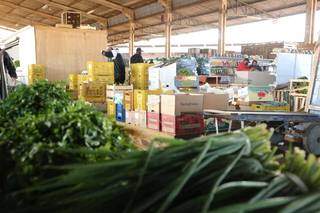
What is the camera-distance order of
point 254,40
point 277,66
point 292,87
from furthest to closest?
1. point 254,40
2. point 277,66
3. point 292,87

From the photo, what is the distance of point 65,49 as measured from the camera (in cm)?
874

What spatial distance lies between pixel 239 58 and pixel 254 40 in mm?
9459

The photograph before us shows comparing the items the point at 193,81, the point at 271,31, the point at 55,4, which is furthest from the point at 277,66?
the point at 55,4

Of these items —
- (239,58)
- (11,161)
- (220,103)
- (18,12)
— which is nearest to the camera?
(11,161)

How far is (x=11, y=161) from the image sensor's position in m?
1.40

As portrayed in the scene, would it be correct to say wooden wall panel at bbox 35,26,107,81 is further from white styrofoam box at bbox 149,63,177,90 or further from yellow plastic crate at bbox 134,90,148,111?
yellow plastic crate at bbox 134,90,148,111

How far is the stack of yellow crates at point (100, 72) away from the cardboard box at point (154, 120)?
224cm

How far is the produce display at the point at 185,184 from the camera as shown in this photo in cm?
105

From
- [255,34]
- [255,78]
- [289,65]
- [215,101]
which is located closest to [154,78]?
[215,101]

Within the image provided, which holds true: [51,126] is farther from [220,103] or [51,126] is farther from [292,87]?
[292,87]

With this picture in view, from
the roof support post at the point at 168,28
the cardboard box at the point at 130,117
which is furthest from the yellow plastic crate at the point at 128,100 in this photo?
the roof support post at the point at 168,28

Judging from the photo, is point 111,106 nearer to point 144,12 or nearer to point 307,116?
point 307,116

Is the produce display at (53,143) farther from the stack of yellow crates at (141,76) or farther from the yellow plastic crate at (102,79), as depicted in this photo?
the stack of yellow crates at (141,76)

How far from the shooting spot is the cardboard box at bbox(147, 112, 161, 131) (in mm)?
5582
